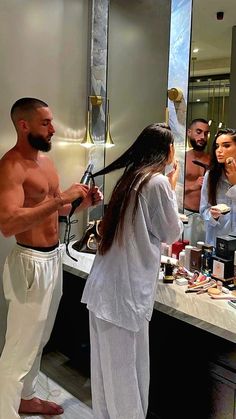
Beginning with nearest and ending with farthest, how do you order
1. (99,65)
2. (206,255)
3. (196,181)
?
1. (206,255)
2. (196,181)
3. (99,65)

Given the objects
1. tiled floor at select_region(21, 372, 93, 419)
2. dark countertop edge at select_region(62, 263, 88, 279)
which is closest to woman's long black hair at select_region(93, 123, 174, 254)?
dark countertop edge at select_region(62, 263, 88, 279)

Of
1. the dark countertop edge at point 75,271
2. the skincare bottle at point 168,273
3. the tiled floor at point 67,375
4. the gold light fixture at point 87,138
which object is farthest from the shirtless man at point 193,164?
the tiled floor at point 67,375

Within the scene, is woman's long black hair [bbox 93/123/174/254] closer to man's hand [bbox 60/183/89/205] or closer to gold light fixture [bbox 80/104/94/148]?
man's hand [bbox 60/183/89/205]

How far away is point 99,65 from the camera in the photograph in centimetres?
269

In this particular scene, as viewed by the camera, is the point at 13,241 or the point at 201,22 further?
the point at 13,241

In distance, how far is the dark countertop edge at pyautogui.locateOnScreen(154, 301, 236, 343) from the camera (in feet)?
5.18

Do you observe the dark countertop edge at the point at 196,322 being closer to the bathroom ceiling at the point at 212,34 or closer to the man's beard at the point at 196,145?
the man's beard at the point at 196,145

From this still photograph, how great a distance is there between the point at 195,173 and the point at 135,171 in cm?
64

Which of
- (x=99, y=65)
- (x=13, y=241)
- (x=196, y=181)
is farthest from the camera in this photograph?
(x=99, y=65)

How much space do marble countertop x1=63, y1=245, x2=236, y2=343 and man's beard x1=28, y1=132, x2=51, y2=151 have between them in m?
0.88

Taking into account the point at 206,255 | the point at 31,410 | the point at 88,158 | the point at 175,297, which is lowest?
the point at 31,410

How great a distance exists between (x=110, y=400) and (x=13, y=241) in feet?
3.77

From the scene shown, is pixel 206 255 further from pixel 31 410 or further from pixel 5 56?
pixel 5 56

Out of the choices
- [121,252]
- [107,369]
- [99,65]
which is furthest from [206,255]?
[99,65]
